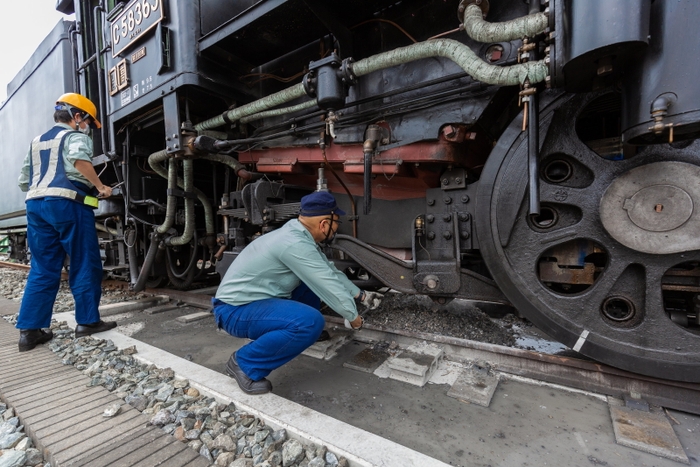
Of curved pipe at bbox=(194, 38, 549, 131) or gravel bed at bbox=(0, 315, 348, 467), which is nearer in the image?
gravel bed at bbox=(0, 315, 348, 467)

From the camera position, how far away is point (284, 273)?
1944 mm

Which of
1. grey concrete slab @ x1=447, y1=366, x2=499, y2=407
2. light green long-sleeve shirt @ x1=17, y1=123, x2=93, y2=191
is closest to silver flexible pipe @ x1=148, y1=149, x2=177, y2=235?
light green long-sleeve shirt @ x1=17, y1=123, x2=93, y2=191

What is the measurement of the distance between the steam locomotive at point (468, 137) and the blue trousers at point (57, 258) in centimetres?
81

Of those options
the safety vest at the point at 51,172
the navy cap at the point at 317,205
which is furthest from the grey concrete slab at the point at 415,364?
the safety vest at the point at 51,172

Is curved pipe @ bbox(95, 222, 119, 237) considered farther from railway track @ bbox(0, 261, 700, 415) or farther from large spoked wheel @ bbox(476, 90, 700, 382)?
large spoked wheel @ bbox(476, 90, 700, 382)

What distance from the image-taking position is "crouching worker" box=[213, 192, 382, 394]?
174 centimetres

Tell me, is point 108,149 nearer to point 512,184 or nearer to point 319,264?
point 319,264

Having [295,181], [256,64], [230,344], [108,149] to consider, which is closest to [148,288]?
[108,149]

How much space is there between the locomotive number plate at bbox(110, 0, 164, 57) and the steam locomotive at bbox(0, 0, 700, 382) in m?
0.02

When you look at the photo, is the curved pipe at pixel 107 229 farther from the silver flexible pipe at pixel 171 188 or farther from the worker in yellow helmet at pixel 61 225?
the worker in yellow helmet at pixel 61 225

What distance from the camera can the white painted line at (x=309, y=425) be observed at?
3.97 ft

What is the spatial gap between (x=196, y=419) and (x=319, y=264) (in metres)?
0.93

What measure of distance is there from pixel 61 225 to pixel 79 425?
73.2 inches

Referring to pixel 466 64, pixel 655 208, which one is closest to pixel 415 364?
pixel 655 208
